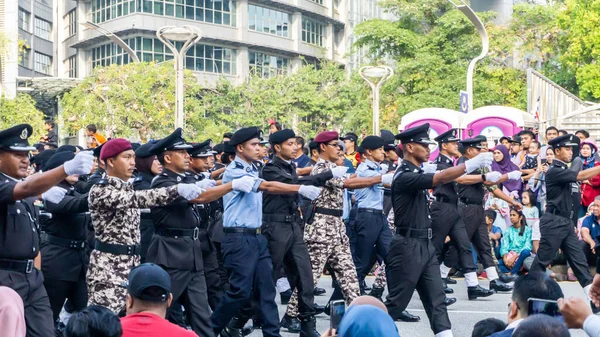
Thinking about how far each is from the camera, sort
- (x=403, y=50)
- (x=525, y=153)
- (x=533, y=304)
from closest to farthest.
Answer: (x=533, y=304)
(x=525, y=153)
(x=403, y=50)

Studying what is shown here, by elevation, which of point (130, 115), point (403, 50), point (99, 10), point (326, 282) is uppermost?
point (99, 10)

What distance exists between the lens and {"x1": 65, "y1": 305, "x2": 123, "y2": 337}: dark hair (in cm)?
554

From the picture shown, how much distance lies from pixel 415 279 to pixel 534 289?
4162mm

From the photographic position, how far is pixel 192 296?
9.34 metres

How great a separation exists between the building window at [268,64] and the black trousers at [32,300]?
59.1 meters

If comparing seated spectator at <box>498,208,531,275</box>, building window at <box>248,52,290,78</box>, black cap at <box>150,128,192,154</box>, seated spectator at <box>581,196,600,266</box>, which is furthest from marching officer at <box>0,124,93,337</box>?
building window at <box>248,52,290,78</box>

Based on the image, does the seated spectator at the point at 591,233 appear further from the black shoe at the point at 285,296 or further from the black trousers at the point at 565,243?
the black shoe at the point at 285,296

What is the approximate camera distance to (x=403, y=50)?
160 ft

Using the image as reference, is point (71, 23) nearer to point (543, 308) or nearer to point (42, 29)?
point (42, 29)

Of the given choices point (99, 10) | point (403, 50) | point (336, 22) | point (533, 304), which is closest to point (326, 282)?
point (533, 304)

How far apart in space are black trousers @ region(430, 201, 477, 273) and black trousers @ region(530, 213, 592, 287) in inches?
43.2

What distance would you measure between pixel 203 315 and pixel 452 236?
217 inches

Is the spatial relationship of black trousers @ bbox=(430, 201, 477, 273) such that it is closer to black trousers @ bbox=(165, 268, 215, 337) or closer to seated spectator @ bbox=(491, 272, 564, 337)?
black trousers @ bbox=(165, 268, 215, 337)

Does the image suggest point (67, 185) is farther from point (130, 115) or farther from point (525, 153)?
point (130, 115)
